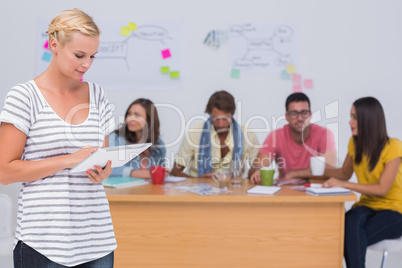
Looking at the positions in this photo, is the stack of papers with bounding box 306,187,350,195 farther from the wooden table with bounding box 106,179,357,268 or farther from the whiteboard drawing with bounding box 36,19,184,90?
the whiteboard drawing with bounding box 36,19,184,90

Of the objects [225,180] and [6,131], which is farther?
[225,180]

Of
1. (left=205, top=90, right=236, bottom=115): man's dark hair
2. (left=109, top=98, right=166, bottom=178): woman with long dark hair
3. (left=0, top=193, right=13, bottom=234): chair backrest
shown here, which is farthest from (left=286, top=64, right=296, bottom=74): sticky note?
(left=0, top=193, right=13, bottom=234): chair backrest

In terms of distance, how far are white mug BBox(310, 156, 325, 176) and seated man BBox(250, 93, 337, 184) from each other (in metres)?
0.55

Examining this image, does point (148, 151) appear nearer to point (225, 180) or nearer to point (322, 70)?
point (225, 180)

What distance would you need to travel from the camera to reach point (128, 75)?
3586 millimetres

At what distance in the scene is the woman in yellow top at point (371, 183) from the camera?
6.89ft

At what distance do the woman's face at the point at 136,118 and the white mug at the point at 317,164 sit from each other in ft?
3.73

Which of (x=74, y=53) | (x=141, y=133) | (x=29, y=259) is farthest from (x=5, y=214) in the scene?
(x=74, y=53)

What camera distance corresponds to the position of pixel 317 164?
87.7 inches

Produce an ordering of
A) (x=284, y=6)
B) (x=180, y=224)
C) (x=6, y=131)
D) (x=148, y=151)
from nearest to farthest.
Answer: (x=6, y=131)
(x=180, y=224)
(x=148, y=151)
(x=284, y=6)

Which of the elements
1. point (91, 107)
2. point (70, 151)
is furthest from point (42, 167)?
point (91, 107)

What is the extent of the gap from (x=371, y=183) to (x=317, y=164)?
0.38 meters

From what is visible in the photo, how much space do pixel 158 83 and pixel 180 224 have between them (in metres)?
1.82

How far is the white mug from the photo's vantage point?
2.22 m
